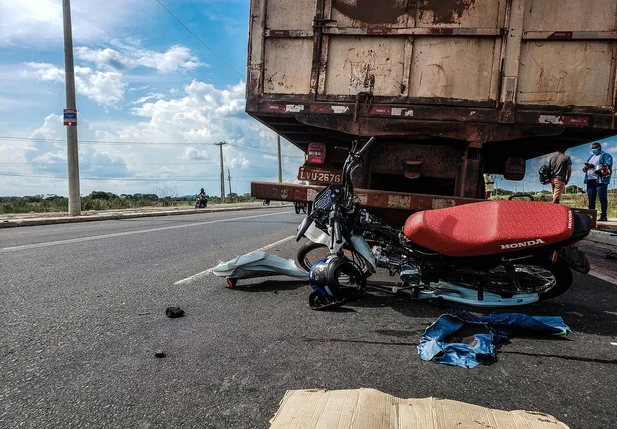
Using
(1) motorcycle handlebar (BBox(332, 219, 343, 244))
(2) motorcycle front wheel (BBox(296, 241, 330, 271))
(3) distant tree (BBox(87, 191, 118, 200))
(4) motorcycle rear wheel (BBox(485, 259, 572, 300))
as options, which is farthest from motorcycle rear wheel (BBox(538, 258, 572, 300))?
(3) distant tree (BBox(87, 191, 118, 200))

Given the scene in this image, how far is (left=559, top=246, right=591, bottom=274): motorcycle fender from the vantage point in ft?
9.77

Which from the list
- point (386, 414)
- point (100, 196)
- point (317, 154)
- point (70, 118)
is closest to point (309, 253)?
point (317, 154)

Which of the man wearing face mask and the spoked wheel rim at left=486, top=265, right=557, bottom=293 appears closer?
the spoked wheel rim at left=486, top=265, right=557, bottom=293

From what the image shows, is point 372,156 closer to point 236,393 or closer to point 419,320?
point 419,320

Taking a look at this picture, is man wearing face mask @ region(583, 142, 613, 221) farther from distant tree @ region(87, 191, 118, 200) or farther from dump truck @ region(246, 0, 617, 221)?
distant tree @ region(87, 191, 118, 200)

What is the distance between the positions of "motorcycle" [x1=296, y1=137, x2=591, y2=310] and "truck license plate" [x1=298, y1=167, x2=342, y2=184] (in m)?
1.65

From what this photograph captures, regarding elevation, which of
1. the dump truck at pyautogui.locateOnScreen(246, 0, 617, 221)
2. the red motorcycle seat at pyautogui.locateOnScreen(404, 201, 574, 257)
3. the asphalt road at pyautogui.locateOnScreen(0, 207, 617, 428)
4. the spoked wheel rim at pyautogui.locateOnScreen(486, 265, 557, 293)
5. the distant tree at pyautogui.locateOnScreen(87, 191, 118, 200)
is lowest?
the distant tree at pyautogui.locateOnScreen(87, 191, 118, 200)

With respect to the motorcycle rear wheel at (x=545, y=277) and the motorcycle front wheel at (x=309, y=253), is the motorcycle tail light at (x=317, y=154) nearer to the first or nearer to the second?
the motorcycle front wheel at (x=309, y=253)

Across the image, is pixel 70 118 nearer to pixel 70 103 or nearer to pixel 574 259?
pixel 70 103

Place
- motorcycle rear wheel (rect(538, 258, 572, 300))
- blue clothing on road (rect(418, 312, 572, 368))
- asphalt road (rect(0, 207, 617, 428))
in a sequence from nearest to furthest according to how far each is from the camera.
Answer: asphalt road (rect(0, 207, 617, 428)), blue clothing on road (rect(418, 312, 572, 368)), motorcycle rear wheel (rect(538, 258, 572, 300))

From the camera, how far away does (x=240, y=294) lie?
11.8 ft

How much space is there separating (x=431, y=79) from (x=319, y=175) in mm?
1747

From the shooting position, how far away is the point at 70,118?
12.8 m

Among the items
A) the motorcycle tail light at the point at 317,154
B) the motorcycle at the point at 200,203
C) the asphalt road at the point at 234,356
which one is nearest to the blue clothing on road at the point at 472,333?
Answer: the asphalt road at the point at 234,356
